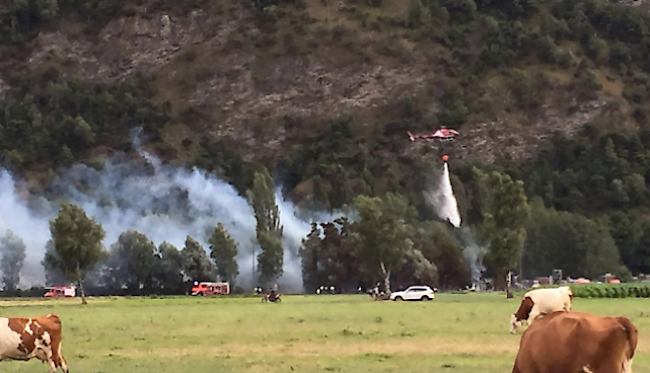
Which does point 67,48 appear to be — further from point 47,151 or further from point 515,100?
point 515,100

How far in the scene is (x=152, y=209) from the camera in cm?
15212

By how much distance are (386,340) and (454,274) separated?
8862 cm

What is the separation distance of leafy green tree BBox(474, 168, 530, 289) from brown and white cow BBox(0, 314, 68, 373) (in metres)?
64.6

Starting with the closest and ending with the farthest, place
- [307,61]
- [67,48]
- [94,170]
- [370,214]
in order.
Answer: [370,214] < [94,170] < [307,61] < [67,48]

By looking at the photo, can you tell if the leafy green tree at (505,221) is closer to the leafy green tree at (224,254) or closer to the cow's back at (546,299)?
the leafy green tree at (224,254)

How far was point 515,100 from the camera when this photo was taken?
172 m

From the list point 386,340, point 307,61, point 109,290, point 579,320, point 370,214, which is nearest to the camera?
point 579,320

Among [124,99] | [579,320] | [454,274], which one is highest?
[124,99]

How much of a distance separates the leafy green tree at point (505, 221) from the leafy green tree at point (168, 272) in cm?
4255

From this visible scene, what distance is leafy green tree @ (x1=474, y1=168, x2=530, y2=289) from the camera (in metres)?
86.5

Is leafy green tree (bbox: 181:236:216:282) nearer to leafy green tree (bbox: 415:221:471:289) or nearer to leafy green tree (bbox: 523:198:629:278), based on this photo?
leafy green tree (bbox: 415:221:471:289)

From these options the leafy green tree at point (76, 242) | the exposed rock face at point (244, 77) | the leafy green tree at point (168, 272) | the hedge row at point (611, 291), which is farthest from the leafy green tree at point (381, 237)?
the exposed rock face at point (244, 77)

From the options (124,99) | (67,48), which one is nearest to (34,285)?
(124,99)

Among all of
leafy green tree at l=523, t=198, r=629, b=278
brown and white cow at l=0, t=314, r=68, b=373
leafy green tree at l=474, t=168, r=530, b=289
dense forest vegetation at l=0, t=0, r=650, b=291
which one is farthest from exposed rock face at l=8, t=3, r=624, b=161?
brown and white cow at l=0, t=314, r=68, b=373
